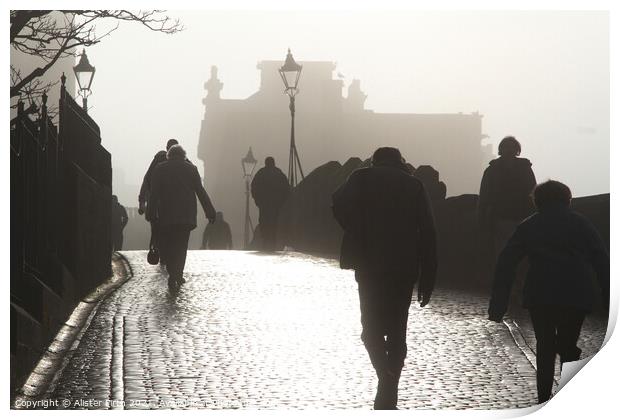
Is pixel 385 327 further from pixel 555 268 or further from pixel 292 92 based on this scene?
pixel 292 92

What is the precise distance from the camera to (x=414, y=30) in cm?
935

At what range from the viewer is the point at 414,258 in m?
7.39

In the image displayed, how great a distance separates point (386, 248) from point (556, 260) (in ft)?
3.15

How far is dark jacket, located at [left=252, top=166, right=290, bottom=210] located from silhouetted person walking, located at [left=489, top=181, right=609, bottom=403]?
12846 mm

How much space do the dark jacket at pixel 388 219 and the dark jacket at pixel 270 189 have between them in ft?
41.9

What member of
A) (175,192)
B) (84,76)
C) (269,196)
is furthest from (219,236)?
(175,192)

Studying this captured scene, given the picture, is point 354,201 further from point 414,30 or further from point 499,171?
point 499,171

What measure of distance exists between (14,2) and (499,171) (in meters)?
4.32

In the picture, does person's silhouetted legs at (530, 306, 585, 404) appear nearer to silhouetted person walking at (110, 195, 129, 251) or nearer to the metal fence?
the metal fence

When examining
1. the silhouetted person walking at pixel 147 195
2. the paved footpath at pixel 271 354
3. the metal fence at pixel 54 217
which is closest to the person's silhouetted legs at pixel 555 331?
the paved footpath at pixel 271 354

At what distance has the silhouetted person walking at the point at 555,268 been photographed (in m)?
7.32

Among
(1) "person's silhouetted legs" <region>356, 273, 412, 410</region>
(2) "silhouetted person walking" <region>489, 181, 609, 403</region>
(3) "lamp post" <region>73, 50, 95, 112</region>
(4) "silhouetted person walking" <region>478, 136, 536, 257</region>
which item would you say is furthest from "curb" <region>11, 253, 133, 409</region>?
(3) "lamp post" <region>73, 50, 95, 112</region>

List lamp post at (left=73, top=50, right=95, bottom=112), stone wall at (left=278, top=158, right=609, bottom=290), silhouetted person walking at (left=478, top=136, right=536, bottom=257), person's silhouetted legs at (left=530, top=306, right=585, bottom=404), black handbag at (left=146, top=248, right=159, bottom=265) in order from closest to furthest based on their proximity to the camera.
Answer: person's silhouetted legs at (left=530, top=306, right=585, bottom=404) < silhouetted person walking at (left=478, top=136, right=536, bottom=257) < stone wall at (left=278, top=158, right=609, bottom=290) < black handbag at (left=146, top=248, right=159, bottom=265) < lamp post at (left=73, top=50, right=95, bottom=112)

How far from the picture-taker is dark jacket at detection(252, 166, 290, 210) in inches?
796
